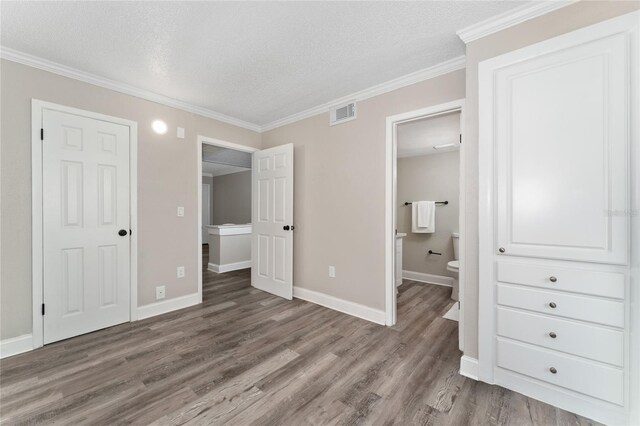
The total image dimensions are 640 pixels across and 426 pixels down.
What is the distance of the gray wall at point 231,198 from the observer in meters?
7.76

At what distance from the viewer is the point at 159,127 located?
9.89ft

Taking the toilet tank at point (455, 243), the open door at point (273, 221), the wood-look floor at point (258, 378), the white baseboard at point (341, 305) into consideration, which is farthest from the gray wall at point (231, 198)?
the toilet tank at point (455, 243)

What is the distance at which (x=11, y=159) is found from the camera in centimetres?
216

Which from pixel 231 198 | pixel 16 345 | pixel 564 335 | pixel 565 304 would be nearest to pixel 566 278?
pixel 565 304

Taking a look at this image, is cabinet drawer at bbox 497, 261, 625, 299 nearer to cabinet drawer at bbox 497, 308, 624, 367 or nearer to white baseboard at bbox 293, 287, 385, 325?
cabinet drawer at bbox 497, 308, 624, 367

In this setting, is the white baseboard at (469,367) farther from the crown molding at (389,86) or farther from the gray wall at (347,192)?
the crown molding at (389,86)

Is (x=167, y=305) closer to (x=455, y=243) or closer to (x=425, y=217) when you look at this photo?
(x=425, y=217)

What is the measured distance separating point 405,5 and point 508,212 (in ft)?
4.91

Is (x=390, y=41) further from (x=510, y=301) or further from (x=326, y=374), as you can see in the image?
(x=326, y=374)

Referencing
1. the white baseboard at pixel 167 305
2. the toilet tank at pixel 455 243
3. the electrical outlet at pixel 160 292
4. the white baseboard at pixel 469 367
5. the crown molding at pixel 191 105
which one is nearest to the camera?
the white baseboard at pixel 469 367

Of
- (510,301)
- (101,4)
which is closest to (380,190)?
(510,301)

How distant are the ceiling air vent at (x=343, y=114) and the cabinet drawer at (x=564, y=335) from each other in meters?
2.35

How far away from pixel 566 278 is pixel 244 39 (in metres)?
2.71

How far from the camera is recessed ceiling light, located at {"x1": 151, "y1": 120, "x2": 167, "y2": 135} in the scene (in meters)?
2.97
